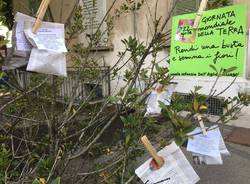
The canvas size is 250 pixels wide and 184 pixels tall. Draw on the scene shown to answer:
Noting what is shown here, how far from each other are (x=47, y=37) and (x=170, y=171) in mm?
1005

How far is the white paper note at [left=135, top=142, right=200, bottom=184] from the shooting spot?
208 cm

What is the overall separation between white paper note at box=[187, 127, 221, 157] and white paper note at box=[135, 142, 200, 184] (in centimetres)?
14

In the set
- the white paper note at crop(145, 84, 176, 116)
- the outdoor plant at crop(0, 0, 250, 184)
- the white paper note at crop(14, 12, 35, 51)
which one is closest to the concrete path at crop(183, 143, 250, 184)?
the outdoor plant at crop(0, 0, 250, 184)

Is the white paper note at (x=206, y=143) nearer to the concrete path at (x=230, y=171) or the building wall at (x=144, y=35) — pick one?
the concrete path at (x=230, y=171)

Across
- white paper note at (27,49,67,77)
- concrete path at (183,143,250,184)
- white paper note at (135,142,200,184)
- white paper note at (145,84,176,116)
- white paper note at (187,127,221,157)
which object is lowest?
concrete path at (183,143,250,184)

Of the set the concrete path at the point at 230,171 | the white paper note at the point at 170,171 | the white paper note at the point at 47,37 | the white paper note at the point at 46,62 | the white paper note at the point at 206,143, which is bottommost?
the concrete path at the point at 230,171

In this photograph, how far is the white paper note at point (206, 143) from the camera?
2197 millimetres

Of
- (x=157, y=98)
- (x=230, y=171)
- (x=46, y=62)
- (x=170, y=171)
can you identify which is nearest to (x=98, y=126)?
(x=157, y=98)

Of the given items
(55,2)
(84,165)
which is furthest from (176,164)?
(55,2)

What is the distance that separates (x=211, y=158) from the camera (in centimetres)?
221

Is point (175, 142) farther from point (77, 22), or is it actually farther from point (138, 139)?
point (77, 22)

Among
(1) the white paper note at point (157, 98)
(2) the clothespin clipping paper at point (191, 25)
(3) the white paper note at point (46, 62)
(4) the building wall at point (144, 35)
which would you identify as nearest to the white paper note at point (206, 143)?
(1) the white paper note at point (157, 98)

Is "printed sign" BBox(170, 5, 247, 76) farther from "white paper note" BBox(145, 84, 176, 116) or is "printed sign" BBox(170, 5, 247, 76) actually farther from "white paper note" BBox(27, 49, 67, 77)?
"white paper note" BBox(27, 49, 67, 77)

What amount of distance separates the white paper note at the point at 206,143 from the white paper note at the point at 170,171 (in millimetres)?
135
